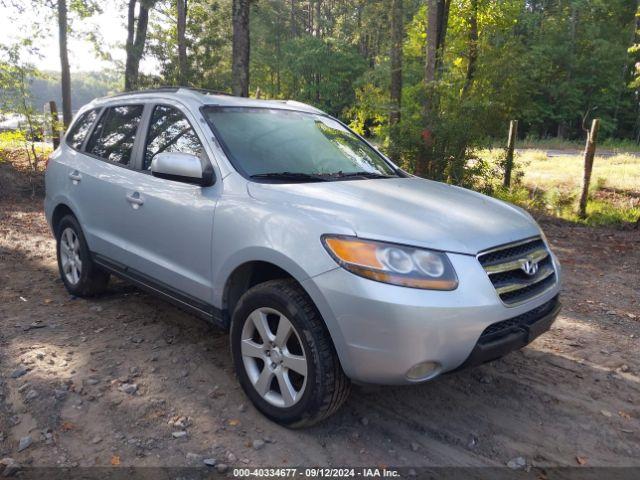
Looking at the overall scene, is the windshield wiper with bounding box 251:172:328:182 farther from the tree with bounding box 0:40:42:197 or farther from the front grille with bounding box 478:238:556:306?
the tree with bounding box 0:40:42:197

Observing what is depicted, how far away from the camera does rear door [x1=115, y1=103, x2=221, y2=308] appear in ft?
10.9

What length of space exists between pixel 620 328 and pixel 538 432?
2.14 m

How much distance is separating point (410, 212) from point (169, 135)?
193 cm

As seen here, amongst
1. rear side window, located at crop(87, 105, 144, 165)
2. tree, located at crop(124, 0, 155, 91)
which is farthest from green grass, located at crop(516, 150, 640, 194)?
tree, located at crop(124, 0, 155, 91)

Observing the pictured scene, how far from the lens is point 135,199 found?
12.6 feet

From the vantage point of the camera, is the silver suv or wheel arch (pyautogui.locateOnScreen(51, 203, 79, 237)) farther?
wheel arch (pyautogui.locateOnScreen(51, 203, 79, 237))

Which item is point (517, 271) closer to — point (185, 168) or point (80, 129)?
point (185, 168)

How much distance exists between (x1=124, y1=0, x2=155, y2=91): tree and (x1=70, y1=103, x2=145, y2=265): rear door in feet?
61.3

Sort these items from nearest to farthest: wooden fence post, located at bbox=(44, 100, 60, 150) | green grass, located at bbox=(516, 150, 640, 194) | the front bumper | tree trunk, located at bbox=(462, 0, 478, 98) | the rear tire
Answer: the front bumper
the rear tire
tree trunk, located at bbox=(462, 0, 478, 98)
green grass, located at bbox=(516, 150, 640, 194)
wooden fence post, located at bbox=(44, 100, 60, 150)

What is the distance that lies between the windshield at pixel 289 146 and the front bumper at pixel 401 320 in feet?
3.63

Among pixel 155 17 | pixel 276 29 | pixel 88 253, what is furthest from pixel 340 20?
pixel 88 253

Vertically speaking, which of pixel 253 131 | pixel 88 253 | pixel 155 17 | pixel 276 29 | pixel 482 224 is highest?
pixel 276 29

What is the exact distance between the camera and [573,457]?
9.14 feet

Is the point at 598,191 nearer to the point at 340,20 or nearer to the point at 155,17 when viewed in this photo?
the point at 155,17
